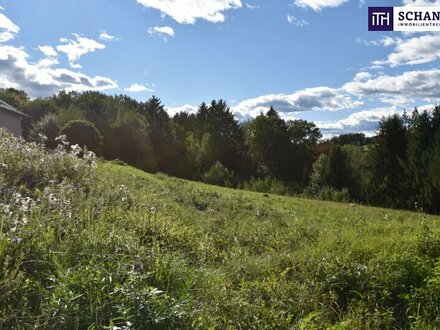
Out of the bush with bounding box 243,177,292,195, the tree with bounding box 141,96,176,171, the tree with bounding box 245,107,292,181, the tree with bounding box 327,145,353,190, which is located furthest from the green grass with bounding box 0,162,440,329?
the tree with bounding box 245,107,292,181

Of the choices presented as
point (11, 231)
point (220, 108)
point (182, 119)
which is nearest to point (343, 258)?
point (11, 231)

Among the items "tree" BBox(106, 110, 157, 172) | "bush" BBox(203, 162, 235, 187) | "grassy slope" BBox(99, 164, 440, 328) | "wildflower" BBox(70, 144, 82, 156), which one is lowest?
"grassy slope" BBox(99, 164, 440, 328)

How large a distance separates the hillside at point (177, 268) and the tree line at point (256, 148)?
18.7m

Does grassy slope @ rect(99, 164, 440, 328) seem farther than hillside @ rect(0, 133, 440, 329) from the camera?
Yes

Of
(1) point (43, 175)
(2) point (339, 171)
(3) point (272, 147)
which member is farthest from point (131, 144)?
(1) point (43, 175)

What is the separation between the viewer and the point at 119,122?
4059 cm

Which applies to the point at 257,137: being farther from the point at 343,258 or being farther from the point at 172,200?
the point at 343,258

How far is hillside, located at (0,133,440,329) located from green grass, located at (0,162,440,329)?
0.05 feet

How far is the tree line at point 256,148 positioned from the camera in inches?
1134

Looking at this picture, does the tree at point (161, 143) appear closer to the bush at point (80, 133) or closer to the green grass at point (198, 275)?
the bush at point (80, 133)

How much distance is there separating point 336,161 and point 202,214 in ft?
108

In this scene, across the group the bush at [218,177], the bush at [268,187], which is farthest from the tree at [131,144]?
the bush at [268,187]

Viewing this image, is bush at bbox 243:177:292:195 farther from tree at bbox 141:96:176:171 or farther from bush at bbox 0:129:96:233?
bush at bbox 0:129:96:233

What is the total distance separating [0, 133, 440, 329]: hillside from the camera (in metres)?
3.29
